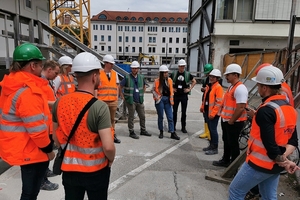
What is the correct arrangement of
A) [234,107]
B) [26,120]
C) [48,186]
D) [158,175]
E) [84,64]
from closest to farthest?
1. [84,64]
2. [26,120]
3. [48,186]
4. [234,107]
5. [158,175]

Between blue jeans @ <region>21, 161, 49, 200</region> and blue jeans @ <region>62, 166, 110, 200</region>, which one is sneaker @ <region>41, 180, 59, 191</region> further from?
blue jeans @ <region>62, 166, 110, 200</region>

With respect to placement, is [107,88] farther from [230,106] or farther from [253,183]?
[253,183]

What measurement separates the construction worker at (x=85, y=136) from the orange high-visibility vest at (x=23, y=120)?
0.89 feet

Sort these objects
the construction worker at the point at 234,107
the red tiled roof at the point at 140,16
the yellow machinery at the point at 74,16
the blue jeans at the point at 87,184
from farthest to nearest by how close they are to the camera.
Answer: the red tiled roof at the point at 140,16 → the yellow machinery at the point at 74,16 → the construction worker at the point at 234,107 → the blue jeans at the point at 87,184

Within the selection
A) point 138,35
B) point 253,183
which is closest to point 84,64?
point 253,183

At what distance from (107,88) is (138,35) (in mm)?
66650

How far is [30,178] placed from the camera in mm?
2215

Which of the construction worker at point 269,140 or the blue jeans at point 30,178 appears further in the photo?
the blue jeans at point 30,178

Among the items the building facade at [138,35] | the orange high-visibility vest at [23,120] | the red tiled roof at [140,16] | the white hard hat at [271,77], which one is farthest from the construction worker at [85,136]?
the red tiled roof at [140,16]

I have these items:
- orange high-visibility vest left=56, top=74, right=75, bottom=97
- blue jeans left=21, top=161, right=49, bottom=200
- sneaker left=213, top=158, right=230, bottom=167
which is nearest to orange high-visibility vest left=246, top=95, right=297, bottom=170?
blue jeans left=21, top=161, right=49, bottom=200

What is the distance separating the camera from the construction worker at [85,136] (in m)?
1.70

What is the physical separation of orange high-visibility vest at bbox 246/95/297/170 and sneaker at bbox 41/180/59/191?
2720 mm

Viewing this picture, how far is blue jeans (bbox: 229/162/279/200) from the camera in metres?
2.20

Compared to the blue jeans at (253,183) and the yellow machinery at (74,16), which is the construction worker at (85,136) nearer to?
the blue jeans at (253,183)
